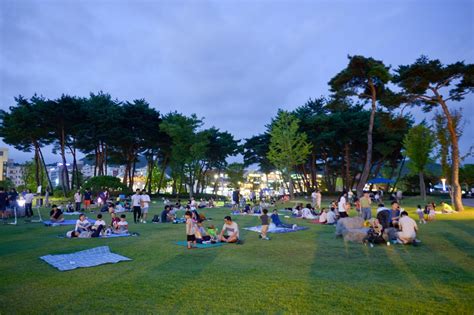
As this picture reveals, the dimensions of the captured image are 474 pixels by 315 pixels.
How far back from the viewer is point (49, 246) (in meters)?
10.1

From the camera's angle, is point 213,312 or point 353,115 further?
point 353,115

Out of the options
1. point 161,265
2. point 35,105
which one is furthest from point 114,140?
point 161,265

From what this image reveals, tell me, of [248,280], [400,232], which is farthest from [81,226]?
[400,232]

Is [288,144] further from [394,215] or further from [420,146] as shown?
[394,215]

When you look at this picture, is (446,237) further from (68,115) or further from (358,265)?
(68,115)

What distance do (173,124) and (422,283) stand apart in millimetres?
36487

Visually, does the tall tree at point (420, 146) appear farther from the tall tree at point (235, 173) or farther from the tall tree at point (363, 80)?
the tall tree at point (235, 173)

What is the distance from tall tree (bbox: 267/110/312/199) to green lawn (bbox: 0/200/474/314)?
91.4 feet

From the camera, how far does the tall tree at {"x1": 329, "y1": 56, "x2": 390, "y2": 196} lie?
91.8ft

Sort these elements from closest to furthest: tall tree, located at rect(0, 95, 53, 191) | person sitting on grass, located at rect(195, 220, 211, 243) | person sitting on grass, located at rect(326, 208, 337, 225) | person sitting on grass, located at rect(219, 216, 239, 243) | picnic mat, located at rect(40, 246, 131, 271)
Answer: picnic mat, located at rect(40, 246, 131, 271), person sitting on grass, located at rect(195, 220, 211, 243), person sitting on grass, located at rect(219, 216, 239, 243), person sitting on grass, located at rect(326, 208, 337, 225), tall tree, located at rect(0, 95, 53, 191)

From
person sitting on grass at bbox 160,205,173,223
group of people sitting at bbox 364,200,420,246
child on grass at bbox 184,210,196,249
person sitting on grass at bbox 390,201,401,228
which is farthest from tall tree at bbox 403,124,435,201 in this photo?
child on grass at bbox 184,210,196,249

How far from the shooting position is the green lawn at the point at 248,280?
5.04 metres

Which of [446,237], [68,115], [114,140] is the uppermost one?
[68,115]

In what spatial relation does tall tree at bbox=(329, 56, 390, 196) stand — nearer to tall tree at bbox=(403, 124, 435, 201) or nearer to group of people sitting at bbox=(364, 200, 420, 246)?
tall tree at bbox=(403, 124, 435, 201)
